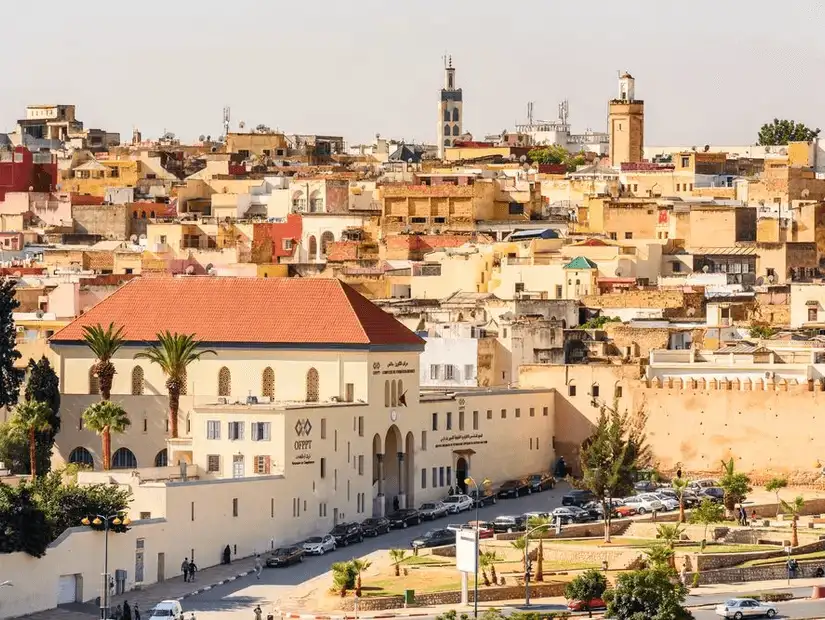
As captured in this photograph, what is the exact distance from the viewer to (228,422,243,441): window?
262 ft

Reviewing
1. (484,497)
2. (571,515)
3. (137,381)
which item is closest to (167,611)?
(571,515)

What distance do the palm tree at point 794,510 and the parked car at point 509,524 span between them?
24.0 ft

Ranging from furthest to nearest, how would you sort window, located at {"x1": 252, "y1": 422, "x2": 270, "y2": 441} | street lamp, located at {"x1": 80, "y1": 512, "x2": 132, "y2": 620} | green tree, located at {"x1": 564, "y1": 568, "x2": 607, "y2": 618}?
window, located at {"x1": 252, "y1": 422, "x2": 270, "y2": 441}
street lamp, located at {"x1": 80, "y1": 512, "x2": 132, "y2": 620}
green tree, located at {"x1": 564, "y1": 568, "x2": 607, "y2": 618}

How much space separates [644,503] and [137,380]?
55.5 ft

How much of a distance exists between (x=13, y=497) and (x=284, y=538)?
427 inches

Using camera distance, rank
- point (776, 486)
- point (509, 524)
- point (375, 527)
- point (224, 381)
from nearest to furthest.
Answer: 1. point (509, 524)
2. point (375, 527)
3. point (776, 486)
4. point (224, 381)

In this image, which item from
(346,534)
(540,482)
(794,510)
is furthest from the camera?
(540,482)

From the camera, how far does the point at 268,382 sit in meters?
85.6

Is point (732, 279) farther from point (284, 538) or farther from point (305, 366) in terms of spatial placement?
point (284, 538)

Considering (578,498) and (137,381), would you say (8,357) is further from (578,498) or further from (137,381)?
(578,498)

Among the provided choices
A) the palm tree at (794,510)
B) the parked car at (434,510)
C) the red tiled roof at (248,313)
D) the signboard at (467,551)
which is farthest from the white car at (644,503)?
the signboard at (467,551)

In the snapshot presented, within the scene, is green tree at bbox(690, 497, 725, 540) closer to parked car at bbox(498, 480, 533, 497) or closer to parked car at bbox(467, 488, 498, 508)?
parked car at bbox(467, 488, 498, 508)

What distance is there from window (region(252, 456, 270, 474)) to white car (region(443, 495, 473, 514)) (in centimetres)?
726

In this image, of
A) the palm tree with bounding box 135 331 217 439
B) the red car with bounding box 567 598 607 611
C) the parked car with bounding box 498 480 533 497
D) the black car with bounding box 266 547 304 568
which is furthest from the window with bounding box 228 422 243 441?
the red car with bounding box 567 598 607 611
